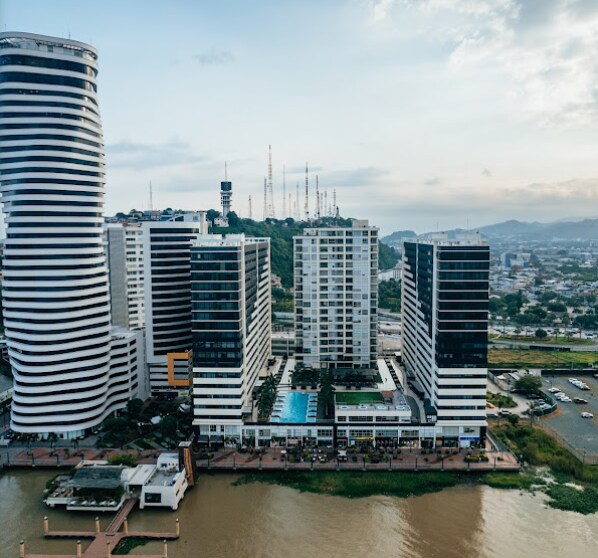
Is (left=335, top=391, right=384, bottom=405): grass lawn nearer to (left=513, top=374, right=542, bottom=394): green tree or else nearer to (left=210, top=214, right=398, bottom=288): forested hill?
(left=513, top=374, right=542, bottom=394): green tree

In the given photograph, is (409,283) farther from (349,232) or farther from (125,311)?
(125,311)

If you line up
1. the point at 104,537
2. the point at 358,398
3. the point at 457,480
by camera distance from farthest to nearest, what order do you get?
the point at 358,398, the point at 457,480, the point at 104,537


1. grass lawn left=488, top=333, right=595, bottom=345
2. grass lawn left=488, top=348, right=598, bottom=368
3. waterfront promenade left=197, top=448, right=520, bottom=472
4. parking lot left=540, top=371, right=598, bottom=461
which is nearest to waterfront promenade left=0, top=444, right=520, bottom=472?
waterfront promenade left=197, top=448, right=520, bottom=472

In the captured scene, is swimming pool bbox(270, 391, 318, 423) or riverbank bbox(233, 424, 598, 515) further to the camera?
swimming pool bbox(270, 391, 318, 423)

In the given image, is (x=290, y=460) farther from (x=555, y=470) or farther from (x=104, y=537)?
(x=555, y=470)

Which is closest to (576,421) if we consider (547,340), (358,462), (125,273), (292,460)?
(358,462)

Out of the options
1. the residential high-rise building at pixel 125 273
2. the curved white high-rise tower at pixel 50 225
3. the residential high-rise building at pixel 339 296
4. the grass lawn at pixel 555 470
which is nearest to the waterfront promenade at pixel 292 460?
the grass lawn at pixel 555 470

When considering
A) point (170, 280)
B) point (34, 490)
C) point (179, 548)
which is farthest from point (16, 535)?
point (170, 280)
